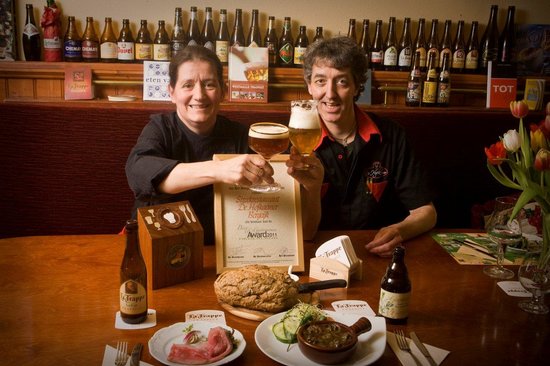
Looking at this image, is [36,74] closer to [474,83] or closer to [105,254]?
[105,254]

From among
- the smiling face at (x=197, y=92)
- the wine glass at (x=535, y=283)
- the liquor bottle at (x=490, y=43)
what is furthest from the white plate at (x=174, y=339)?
the liquor bottle at (x=490, y=43)

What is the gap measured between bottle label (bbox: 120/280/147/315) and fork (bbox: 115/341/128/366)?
9cm

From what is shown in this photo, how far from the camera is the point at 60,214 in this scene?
2656mm

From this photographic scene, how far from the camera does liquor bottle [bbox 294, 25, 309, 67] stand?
355cm

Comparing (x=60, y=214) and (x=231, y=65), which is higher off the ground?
(x=231, y=65)

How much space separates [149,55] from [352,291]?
2.55 metres

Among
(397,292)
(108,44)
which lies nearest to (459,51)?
(108,44)

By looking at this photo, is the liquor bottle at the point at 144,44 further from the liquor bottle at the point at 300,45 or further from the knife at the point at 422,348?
the knife at the point at 422,348

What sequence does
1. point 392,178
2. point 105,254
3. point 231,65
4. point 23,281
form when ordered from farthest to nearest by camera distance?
point 231,65, point 392,178, point 105,254, point 23,281

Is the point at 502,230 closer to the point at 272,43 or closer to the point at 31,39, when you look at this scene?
the point at 272,43

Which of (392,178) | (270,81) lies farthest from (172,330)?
(270,81)

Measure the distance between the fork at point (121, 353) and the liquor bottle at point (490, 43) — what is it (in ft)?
11.1

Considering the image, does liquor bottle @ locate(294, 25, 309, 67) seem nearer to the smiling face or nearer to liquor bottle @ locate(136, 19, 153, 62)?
liquor bottle @ locate(136, 19, 153, 62)

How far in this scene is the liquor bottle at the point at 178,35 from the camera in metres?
3.45
